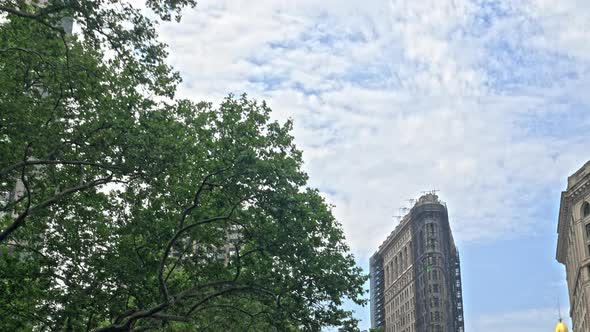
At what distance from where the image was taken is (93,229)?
21.0 meters

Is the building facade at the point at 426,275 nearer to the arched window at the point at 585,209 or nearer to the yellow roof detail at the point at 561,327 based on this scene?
the yellow roof detail at the point at 561,327

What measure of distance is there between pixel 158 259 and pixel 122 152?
5.51m

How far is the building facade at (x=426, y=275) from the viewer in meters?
105

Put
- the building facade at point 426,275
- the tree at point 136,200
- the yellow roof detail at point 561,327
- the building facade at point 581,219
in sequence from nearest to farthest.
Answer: the tree at point 136,200 < the building facade at point 581,219 < the building facade at point 426,275 < the yellow roof detail at point 561,327

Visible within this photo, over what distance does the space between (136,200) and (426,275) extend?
93174 mm

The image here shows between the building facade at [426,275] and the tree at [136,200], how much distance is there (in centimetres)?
8775

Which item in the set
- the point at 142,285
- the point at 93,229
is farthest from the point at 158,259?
A: the point at 93,229

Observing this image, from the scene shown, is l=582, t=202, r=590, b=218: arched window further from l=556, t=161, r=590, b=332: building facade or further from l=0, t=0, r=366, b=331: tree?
l=0, t=0, r=366, b=331: tree

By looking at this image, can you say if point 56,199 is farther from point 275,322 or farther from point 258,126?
point 275,322

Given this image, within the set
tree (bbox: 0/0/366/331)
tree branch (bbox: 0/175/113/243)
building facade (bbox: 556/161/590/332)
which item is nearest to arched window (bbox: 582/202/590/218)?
building facade (bbox: 556/161/590/332)

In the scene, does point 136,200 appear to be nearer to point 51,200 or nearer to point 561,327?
point 51,200

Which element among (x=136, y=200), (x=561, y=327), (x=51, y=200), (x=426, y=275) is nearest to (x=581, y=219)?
(x=426, y=275)

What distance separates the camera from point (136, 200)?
2055 centimetres

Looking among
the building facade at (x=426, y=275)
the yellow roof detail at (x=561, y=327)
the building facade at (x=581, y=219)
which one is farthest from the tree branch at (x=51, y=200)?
the yellow roof detail at (x=561, y=327)
